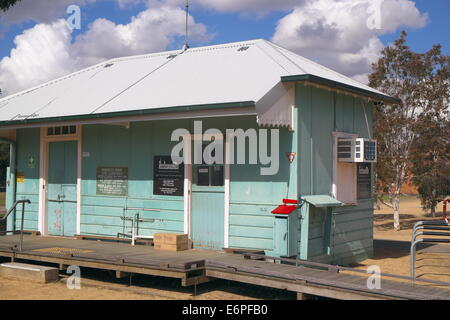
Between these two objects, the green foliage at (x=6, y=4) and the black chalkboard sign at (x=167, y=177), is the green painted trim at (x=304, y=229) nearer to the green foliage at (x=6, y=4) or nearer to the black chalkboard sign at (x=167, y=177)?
the black chalkboard sign at (x=167, y=177)

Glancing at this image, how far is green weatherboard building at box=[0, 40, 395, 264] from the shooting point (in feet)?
31.4

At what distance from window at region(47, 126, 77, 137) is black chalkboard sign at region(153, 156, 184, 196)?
8.24ft

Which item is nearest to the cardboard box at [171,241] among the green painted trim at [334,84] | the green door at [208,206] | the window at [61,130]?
the green door at [208,206]

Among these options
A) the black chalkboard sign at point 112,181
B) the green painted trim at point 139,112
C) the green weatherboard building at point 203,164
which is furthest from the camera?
the black chalkboard sign at point 112,181

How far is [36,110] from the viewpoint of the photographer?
40.1 feet

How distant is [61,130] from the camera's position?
40.9ft

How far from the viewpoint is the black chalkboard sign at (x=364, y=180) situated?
11.9m

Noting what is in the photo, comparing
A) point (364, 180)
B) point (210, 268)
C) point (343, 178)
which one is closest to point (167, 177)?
point (210, 268)

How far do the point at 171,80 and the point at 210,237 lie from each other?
11.2 feet

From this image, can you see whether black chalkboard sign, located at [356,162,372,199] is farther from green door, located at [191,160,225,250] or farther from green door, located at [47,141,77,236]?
green door, located at [47,141,77,236]

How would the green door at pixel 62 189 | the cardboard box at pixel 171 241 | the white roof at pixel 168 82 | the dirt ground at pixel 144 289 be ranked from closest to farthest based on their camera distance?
the dirt ground at pixel 144 289 < the white roof at pixel 168 82 < the cardboard box at pixel 171 241 < the green door at pixel 62 189

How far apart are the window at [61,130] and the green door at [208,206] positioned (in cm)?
349
